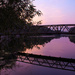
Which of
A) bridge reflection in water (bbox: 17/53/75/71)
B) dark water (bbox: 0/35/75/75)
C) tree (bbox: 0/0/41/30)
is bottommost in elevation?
bridge reflection in water (bbox: 17/53/75/71)

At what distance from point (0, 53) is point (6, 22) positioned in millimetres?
5543

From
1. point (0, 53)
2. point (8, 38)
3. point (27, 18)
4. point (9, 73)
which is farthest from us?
point (0, 53)

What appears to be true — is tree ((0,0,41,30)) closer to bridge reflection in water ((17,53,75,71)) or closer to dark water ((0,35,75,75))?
dark water ((0,35,75,75))

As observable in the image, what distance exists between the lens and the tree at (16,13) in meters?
10.8

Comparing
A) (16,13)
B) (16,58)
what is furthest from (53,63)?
(16,13)

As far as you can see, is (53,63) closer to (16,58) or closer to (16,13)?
(16,58)

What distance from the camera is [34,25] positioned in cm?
1298

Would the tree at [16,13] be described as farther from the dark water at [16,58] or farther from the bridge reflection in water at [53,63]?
the bridge reflection in water at [53,63]

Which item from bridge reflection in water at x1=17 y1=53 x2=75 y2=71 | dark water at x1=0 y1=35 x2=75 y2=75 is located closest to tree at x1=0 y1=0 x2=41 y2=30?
dark water at x1=0 y1=35 x2=75 y2=75

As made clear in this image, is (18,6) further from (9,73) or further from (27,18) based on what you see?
(9,73)

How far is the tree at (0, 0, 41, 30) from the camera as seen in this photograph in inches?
426

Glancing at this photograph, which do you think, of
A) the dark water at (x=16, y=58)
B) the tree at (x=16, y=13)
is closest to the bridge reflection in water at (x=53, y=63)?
the dark water at (x=16, y=58)

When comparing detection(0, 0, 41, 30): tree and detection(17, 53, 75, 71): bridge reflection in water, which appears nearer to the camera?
detection(0, 0, 41, 30): tree

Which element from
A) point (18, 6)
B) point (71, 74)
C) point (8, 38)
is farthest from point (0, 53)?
point (71, 74)
